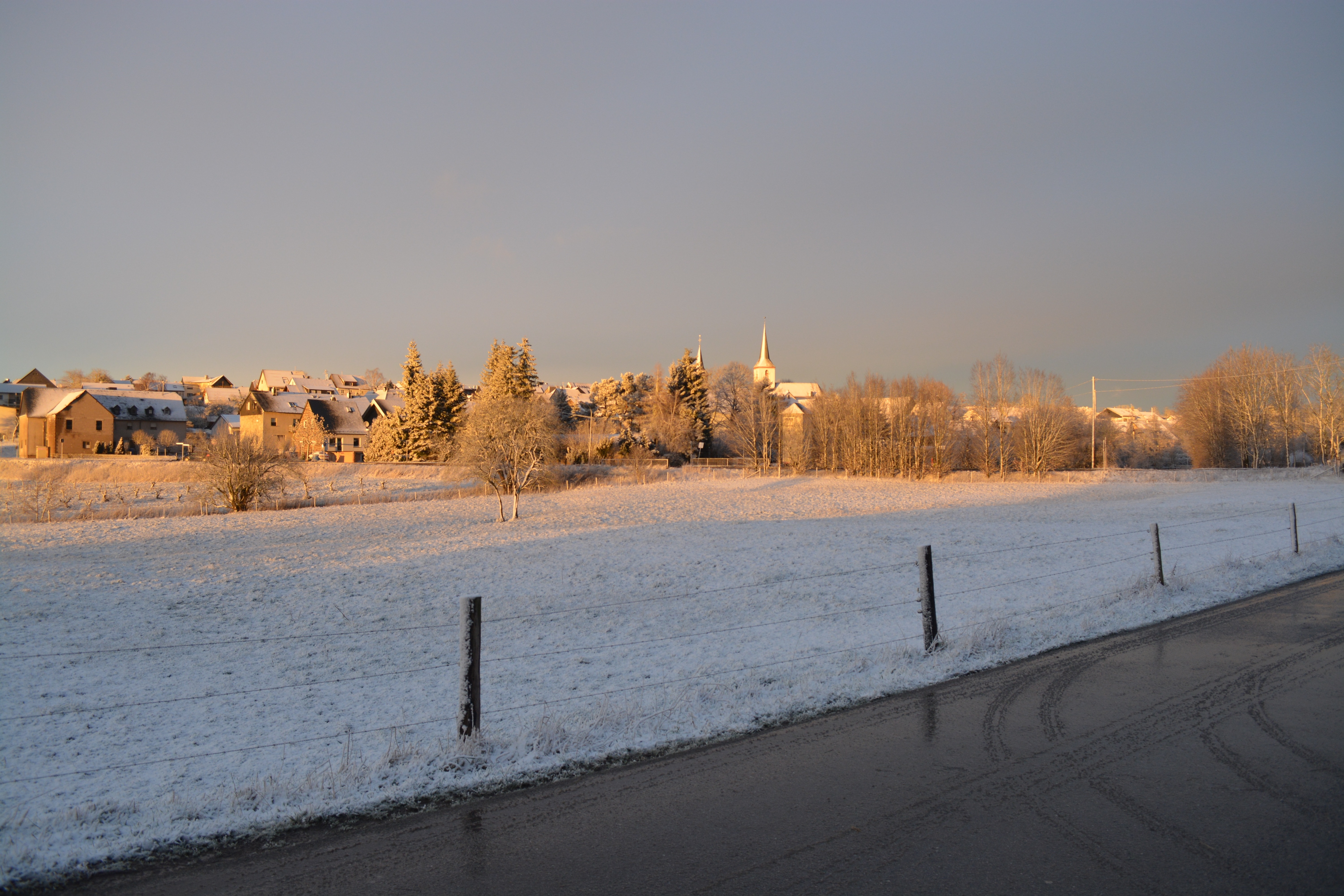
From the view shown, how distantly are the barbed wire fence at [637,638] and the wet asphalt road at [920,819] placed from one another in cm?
170

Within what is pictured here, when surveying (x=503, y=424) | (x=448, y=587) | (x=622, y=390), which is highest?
(x=622, y=390)

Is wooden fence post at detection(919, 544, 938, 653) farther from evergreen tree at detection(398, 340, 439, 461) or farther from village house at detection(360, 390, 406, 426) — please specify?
village house at detection(360, 390, 406, 426)

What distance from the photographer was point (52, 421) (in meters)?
76.4

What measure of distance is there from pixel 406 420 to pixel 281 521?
31954 millimetres

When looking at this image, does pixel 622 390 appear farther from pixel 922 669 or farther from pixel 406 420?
pixel 922 669

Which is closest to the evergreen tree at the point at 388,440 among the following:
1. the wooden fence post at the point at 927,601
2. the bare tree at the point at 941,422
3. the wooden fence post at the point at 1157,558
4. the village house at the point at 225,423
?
the village house at the point at 225,423

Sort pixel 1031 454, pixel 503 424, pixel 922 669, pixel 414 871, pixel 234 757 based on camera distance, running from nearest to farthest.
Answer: pixel 414 871 → pixel 234 757 → pixel 922 669 → pixel 503 424 → pixel 1031 454

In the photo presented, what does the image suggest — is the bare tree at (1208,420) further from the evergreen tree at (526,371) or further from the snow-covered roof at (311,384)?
the snow-covered roof at (311,384)

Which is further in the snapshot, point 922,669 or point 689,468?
point 689,468

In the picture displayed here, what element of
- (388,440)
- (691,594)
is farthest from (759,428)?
(691,594)

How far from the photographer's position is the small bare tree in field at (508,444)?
3756 centimetres

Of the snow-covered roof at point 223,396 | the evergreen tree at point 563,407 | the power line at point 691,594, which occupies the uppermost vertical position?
the snow-covered roof at point 223,396

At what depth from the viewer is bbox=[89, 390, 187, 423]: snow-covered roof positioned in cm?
8488

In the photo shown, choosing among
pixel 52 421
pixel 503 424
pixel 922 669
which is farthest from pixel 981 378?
pixel 52 421
